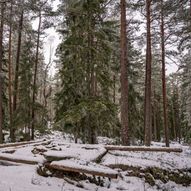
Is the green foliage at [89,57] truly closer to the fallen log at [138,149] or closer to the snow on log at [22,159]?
the fallen log at [138,149]

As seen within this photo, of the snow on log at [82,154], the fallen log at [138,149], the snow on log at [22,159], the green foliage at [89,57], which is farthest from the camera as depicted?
the green foliage at [89,57]

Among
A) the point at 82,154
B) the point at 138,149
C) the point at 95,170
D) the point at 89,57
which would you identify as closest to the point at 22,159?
the point at 82,154

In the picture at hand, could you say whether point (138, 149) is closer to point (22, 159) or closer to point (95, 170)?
point (95, 170)

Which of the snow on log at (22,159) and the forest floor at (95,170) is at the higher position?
the snow on log at (22,159)

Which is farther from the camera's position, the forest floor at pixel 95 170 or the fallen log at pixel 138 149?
the fallen log at pixel 138 149

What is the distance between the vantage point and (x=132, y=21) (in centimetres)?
2072

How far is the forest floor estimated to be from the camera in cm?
727

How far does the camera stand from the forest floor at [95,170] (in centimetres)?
727

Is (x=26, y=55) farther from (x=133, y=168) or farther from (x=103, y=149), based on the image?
(x=133, y=168)

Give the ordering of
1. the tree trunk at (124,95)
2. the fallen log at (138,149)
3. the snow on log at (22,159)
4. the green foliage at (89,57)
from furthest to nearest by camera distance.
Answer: the green foliage at (89,57) < the tree trunk at (124,95) < the fallen log at (138,149) < the snow on log at (22,159)

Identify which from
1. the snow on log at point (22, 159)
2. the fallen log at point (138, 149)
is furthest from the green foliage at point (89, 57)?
the snow on log at point (22, 159)

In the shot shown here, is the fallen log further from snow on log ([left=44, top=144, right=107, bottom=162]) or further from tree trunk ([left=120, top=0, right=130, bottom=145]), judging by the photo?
tree trunk ([left=120, top=0, right=130, bottom=145])

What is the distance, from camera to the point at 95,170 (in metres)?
7.71

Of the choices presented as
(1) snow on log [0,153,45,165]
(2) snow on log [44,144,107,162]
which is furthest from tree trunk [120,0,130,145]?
(1) snow on log [0,153,45,165]
